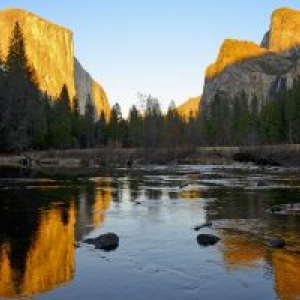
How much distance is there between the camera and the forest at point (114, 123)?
288ft

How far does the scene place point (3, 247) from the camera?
19.5 metres

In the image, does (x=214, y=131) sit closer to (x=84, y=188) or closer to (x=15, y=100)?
(x=15, y=100)

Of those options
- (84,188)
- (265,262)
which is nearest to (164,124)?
(84,188)

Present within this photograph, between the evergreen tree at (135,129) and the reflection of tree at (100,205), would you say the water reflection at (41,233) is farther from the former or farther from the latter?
the evergreen tree at (135,129)

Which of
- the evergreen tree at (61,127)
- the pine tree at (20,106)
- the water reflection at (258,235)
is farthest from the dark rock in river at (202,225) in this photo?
the evergreen tree at (61,127)

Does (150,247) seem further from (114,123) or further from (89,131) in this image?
(114,123)

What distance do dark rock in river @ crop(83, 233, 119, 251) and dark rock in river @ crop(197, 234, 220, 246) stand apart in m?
3.06

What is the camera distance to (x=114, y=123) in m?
131

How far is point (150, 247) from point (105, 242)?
5.33 ft

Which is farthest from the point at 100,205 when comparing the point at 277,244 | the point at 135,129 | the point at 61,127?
the point at 135,129

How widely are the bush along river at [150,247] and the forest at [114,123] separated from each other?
53.8 metres

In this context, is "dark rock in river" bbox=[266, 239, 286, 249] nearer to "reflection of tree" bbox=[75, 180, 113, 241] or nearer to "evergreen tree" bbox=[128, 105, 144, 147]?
"reflection of tree" bbox=[75, 180, 113, 241]

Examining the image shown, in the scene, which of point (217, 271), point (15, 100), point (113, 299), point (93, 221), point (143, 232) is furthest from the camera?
point (15, 100)

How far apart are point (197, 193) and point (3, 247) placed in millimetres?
20868
